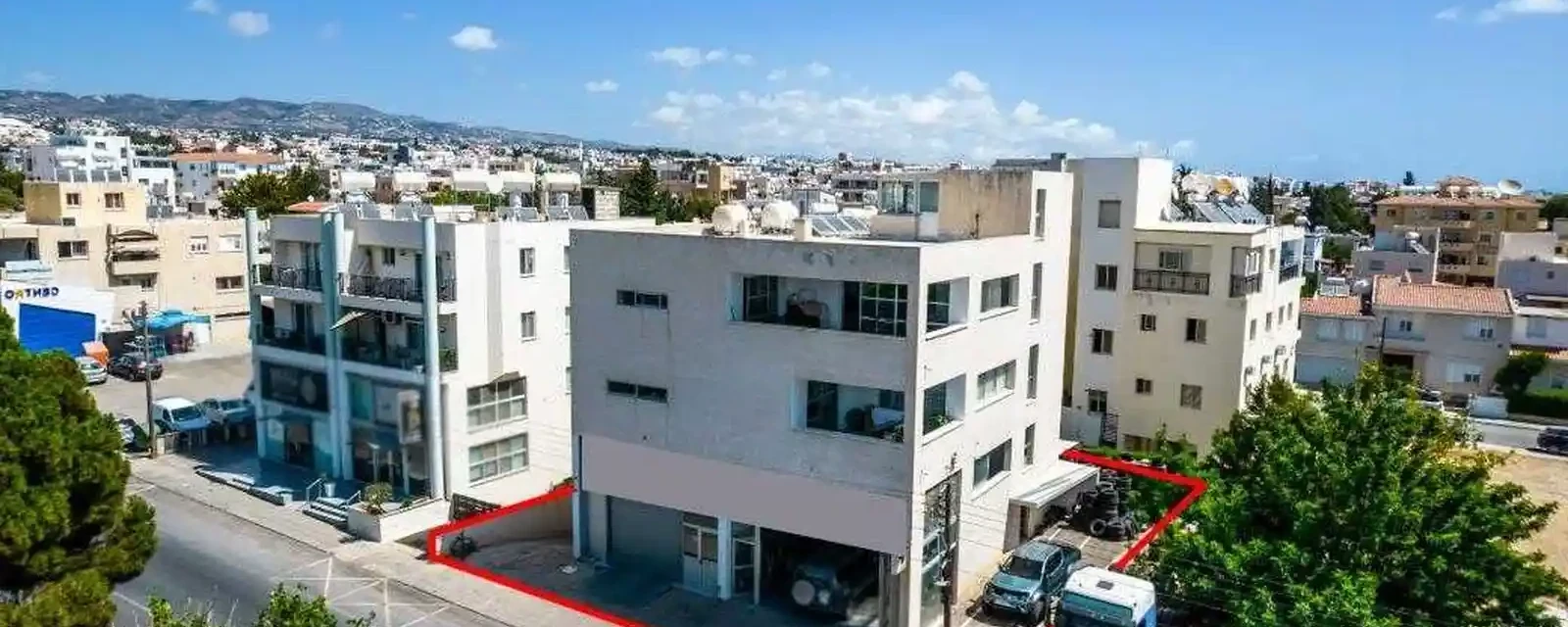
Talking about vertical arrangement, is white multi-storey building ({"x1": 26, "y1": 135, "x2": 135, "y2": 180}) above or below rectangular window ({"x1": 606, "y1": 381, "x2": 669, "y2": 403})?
above

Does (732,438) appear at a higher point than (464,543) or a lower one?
higher

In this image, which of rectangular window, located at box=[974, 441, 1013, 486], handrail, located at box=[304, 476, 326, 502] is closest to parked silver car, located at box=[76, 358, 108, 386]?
handrail, located at box=[304, 476, 326, 502]

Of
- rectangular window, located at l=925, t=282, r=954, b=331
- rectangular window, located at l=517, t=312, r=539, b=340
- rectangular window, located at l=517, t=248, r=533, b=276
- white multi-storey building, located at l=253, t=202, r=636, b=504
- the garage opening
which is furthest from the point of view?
rectangular window, located at l=517, t=312, r=539, b=340

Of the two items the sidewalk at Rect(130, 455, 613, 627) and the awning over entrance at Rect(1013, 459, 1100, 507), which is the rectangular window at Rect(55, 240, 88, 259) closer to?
the sidewalk at Rect(130, 455, 613, 627)

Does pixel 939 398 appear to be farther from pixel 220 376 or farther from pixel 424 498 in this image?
pixel 220 376

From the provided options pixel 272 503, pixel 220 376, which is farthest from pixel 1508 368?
pixel 220 376

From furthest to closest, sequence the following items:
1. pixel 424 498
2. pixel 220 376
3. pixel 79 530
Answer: pixel 220 376, pixel 424 498, pixel 79 530

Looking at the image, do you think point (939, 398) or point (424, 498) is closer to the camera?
point (939, 398)
